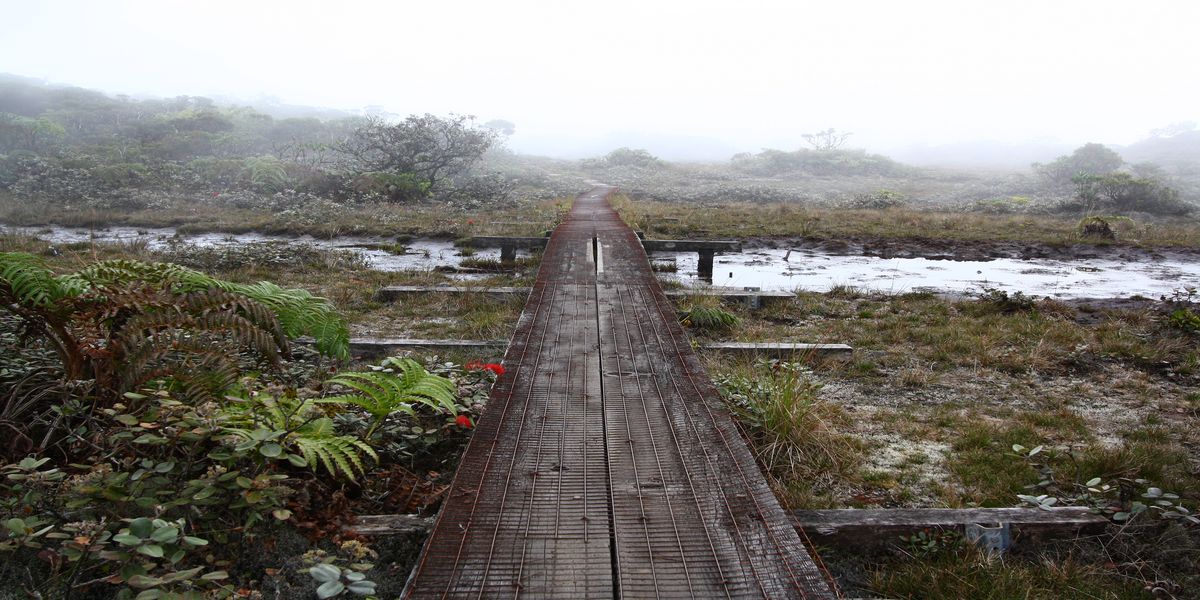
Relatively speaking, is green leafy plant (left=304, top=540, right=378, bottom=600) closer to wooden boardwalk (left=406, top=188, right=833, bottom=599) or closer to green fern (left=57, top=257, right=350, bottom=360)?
wooden boardwalk (left=406, top=188, right=833, bottom=599)

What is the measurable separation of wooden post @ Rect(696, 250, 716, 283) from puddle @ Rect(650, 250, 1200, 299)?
0.15m

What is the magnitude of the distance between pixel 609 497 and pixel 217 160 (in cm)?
2532

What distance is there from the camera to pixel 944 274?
10.4 m

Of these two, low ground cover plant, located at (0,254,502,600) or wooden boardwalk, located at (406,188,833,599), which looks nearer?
low ground cover plant, located at (0,254,502,600)

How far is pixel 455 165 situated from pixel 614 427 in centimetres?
2328

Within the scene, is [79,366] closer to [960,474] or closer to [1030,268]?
[960,474]

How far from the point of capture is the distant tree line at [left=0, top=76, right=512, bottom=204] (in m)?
18.8

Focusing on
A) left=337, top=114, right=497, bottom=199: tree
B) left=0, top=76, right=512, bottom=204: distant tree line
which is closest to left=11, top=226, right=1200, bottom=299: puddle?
left=0, top=76, right=512, bottom=204: distant tree line

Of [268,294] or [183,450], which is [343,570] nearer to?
[183,450]

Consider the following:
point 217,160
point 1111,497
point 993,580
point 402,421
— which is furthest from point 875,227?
point 217,160

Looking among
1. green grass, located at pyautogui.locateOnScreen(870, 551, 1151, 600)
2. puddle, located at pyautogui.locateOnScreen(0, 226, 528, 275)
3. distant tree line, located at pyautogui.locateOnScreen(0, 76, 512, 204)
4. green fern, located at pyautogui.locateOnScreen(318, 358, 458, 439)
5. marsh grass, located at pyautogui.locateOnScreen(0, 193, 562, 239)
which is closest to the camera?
green grass, located at pyautogui.locateOnScreen(870, 551, 1151, 600)

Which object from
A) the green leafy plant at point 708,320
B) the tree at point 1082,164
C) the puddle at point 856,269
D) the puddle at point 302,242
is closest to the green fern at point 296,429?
the green leafy plant at point 708,320

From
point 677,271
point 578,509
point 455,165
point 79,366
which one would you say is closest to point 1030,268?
point 677,271

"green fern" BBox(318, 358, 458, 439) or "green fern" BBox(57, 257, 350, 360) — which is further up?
"green fern" BBox(57, 257, 350, 360)
